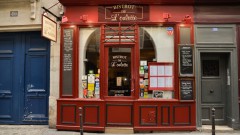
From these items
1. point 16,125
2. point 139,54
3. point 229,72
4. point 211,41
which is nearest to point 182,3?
point 211,41

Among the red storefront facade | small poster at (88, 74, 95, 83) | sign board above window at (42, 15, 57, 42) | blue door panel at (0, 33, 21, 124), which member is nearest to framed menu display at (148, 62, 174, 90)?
the red storefront facade

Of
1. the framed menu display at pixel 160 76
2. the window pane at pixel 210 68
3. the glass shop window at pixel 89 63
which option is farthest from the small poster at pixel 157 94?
the glass shop window at pixel 89 63

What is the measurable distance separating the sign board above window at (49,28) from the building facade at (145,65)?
0.31 m

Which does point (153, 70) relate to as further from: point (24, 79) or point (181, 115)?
point (24, 79)

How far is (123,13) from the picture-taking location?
9.24 meters

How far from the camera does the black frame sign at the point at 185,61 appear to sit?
901 cm

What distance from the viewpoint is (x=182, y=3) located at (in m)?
9.16

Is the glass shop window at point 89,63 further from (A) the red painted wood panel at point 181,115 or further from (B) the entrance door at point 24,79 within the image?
(A) the red painted wood panel at point 181,115

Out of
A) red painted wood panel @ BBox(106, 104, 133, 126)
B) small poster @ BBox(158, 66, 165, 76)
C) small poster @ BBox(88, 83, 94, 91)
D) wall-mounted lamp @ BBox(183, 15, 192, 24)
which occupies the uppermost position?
wall-mounted lamp @ BBox(183, 15, 192, 24)

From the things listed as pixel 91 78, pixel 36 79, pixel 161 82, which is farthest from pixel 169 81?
pixel 36 79

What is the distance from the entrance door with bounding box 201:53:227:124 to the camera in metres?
9.45

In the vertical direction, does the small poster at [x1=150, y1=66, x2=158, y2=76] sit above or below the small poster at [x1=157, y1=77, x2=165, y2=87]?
above

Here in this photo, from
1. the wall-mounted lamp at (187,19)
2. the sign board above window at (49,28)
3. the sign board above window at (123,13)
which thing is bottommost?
the sign board above window at (49,28)

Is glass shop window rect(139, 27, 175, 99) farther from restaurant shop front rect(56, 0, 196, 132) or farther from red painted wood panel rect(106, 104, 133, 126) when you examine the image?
red painted wood panel rect(106, 104, 133, 126)
